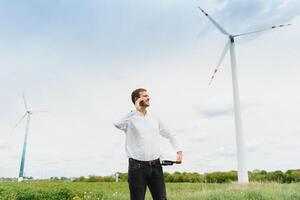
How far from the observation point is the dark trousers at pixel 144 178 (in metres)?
4.60

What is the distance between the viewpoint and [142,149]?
4656 mm

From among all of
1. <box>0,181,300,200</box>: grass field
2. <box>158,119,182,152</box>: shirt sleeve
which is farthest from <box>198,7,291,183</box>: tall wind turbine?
<box>158,119,182,152</box>: shirt sleeve

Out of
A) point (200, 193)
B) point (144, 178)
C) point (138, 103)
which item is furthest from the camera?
point (200, 193)

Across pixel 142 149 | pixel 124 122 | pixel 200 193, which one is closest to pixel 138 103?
pixel 124 122

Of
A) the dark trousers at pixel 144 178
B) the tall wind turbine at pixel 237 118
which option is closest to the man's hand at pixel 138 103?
the dark trousers at pixel 144 178

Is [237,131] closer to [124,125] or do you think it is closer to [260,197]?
[260,197]

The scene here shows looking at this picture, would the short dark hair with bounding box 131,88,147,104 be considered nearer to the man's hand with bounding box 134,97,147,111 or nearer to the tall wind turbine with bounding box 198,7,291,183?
the man's hand with bounding box 134,97,147,111

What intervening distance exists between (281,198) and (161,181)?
4.85m

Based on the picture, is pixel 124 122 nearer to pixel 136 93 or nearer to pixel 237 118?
pixel 136 93

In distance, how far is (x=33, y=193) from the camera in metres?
13.5

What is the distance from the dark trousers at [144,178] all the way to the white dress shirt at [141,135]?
8 cm

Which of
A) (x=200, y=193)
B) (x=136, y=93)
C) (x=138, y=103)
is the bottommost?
(x=200, y=193)

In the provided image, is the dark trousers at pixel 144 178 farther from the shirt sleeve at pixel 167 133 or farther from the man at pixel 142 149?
the shirt sleeve at pixel 167 133

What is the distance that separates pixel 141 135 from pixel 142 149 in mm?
154
